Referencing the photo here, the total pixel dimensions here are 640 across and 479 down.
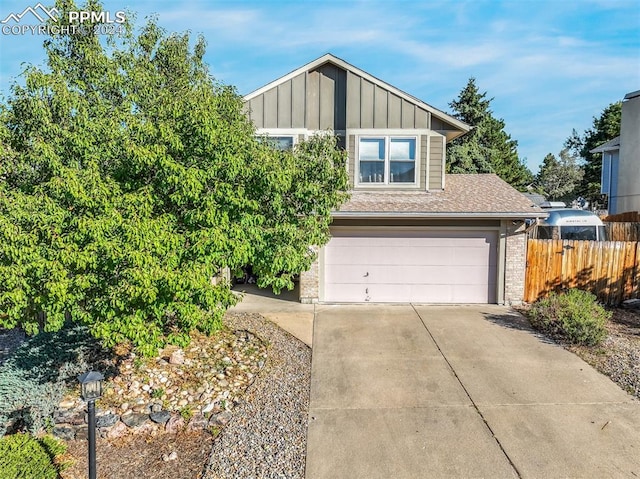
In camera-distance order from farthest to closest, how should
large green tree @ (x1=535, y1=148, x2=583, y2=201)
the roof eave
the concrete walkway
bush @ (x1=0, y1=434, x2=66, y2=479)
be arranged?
large green tree @ (x1=535, y1=148, x2=583, y2=201) → the roof eave → the concrete walkway → bush @ (x1=0, y1=434, x2=66, y2=479)

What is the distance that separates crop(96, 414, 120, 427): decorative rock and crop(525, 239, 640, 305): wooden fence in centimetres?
973

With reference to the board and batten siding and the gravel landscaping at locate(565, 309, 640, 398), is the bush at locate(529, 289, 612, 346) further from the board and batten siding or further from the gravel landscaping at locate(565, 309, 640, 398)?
the board and batten siding

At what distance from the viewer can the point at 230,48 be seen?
34.1 ft

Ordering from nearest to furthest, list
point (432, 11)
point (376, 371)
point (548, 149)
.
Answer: point (376, 371), point (432, 11), point (548, 149)

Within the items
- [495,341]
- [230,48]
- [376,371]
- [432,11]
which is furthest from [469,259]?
[230,48]

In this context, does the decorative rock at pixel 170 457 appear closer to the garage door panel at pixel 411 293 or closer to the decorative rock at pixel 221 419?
the decorative rock at pixel 221 419

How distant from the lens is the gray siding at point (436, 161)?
37.5ft

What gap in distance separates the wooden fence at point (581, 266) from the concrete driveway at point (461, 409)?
8.33ft

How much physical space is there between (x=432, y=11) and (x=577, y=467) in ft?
32.4

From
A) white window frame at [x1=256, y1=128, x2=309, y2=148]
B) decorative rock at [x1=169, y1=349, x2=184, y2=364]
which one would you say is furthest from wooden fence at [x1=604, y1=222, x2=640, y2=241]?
decorative rock at [x1=169, y1=349, x2=184, y2=364]

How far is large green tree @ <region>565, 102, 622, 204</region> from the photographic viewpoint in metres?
36.8

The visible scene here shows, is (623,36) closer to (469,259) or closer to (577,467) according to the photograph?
(469,259)

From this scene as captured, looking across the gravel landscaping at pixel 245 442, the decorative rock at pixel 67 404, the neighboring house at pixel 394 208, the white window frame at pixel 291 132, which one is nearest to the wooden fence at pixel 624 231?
the neighboring house at pixel 394 208

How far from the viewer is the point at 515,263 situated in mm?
10320
